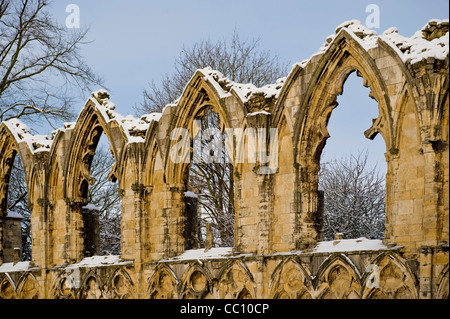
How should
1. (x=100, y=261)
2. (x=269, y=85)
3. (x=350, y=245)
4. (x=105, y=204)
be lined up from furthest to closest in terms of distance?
(x=105, y=204) < (x=100, y=261) < (x=269, y=85) < (x=350, y=245)

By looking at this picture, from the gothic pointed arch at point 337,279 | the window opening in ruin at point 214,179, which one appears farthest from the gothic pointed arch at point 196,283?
the window opening in ruin at point 214,179

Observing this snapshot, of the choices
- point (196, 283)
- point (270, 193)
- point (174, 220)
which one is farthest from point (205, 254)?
point (270, 193)

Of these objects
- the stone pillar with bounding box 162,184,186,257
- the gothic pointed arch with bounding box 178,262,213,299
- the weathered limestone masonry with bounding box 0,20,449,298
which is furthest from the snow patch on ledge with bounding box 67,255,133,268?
the gothic pointed arch with bounding box 178,262,213,299

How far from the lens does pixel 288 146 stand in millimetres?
16125

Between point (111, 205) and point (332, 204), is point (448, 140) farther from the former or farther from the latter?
point (111, 205)

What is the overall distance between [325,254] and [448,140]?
2784mm

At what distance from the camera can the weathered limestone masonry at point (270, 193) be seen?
543 inches

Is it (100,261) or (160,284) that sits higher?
(100,261)

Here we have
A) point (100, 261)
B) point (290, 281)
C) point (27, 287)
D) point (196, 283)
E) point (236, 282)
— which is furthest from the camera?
point (27, 287)

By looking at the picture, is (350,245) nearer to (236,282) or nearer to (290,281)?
(290,281)

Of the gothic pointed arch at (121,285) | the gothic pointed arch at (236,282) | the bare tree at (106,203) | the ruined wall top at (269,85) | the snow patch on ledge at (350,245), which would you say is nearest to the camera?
the ruined wall top at (269,85)

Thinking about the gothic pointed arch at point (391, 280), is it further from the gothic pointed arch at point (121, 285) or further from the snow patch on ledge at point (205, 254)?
the gothic pointed arch at point (121, 285)

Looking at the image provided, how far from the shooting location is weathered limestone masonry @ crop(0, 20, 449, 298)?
13.8m

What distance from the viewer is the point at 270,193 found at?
16188 millimetres
